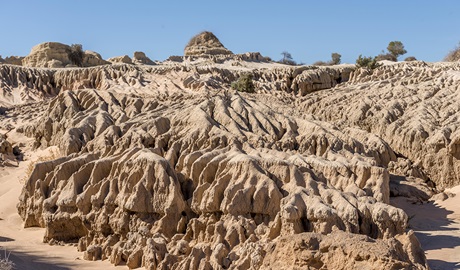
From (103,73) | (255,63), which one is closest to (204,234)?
(103,73)

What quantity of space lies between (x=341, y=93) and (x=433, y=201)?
12.4 metres

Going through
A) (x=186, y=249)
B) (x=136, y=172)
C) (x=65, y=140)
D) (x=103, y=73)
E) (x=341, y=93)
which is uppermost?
(x=103, y=73)

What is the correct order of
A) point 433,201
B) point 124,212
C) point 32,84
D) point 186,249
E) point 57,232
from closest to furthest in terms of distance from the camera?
point 186,249, point 124,212, point 57,232, point 433,201, point 32,84

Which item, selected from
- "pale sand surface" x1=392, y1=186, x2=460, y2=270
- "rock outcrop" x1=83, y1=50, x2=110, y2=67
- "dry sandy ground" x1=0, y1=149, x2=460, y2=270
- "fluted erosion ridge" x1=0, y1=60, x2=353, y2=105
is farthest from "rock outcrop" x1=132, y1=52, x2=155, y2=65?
"pale sand surface" x1=392, y1=186, x2=460, y2=270

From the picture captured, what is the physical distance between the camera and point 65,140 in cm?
2003

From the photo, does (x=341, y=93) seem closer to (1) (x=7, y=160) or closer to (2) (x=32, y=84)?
(1) (x=7, y=160)

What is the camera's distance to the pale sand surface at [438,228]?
13.4m

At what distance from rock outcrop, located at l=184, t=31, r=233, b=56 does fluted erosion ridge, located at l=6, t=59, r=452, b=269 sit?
3562 centimetres

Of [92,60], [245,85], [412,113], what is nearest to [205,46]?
[92,60]

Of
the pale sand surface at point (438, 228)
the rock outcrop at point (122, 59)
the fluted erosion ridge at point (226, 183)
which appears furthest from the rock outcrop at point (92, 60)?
the pale sand surface at point (438, 228)

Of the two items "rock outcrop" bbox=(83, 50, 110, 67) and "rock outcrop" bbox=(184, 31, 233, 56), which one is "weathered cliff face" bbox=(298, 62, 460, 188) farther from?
"rock outcrop" bbox=(184, 31, 233, 56)

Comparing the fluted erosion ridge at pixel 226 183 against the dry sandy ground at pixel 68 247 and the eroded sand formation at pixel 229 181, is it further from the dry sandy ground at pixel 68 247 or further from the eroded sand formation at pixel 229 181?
the dry sandy ground at pixel 68 247

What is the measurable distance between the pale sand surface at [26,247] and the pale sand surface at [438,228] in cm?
720

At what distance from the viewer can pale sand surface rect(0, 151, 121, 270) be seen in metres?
13.4
